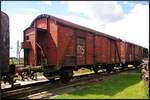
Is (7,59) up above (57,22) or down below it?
below

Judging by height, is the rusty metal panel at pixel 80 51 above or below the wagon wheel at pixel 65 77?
above

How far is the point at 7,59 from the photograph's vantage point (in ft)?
22.2

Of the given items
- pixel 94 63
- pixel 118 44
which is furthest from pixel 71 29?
pixel 118 44

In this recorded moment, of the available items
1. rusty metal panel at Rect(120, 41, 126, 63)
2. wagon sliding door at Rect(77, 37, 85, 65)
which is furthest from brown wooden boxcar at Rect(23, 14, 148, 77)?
rusty metal panel at Rect(120, 41, 126, 63)

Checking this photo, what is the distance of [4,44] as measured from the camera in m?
6.73

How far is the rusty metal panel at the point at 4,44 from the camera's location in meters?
6.52

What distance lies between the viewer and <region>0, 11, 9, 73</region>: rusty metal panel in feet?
21.4

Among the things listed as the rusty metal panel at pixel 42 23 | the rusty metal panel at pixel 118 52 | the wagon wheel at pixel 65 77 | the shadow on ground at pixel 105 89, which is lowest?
the shadow on ground at pixel 105 89

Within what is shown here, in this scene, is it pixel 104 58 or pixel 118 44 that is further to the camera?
pixel 118 44

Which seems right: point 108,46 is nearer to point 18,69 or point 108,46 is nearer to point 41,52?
point 41,52

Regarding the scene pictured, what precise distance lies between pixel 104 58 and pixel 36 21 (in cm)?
739

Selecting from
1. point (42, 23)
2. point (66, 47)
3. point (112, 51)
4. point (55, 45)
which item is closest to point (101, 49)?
point (112, 51)

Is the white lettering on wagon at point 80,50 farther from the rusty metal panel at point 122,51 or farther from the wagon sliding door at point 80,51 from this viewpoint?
the rusty metal panel at point 122,51

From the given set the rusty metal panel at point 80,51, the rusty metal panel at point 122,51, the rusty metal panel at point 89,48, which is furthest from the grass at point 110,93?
the rusty metal panel at point 122,51
